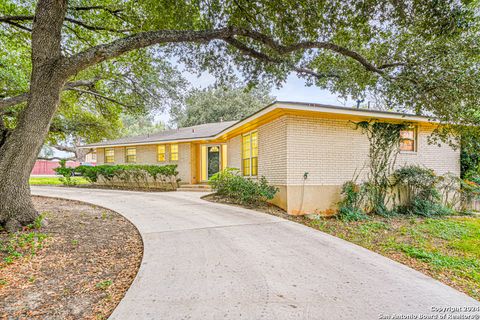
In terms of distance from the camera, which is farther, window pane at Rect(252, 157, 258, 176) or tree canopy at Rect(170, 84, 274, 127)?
tree canopy at Rect(170, 84, 274, 127)

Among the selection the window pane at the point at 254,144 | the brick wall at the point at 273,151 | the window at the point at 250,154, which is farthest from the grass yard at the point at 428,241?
the window pane at the point at 254,144

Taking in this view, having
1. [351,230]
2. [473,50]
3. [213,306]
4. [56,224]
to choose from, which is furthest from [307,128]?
[56,224]

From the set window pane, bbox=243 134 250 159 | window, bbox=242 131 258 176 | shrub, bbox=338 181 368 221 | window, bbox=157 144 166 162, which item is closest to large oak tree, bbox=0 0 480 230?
window, bbox=242 131 258 176

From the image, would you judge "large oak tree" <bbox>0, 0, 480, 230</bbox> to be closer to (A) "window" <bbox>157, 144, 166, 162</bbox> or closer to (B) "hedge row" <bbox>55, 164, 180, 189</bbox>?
(B) "hedge row" <bbox>55, 164, 180, 189</bbox>

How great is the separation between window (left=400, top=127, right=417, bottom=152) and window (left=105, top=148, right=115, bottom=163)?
52.3 ft

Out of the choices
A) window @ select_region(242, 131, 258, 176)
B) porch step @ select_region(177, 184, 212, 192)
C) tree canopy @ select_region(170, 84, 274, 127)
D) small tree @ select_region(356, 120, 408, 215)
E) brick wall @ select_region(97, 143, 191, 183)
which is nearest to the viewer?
small tree @ select_region(356, 120, 408, 215)

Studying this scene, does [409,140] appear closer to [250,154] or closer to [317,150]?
[317,150]

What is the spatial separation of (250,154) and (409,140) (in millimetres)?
5600

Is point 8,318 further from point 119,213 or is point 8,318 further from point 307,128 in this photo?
point 307,128

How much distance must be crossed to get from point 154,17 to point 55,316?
7.40 m

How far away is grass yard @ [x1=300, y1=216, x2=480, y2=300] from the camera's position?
3.87 metres

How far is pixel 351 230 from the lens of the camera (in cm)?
605

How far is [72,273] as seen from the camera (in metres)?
3.39

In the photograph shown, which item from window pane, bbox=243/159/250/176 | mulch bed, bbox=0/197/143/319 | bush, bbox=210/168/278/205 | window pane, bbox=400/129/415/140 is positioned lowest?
mulch bed, bbox=0/197/143/319
